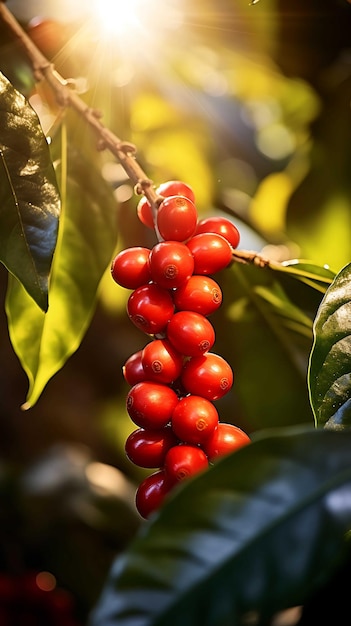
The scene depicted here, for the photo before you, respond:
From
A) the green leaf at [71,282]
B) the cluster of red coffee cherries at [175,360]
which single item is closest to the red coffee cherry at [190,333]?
the cluster of red coffee cherries at [175,360]

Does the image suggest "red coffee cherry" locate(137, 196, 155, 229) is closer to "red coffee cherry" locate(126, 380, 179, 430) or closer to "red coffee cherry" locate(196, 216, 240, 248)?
"red coffee cherry" locate(196, 216, 240, 248)

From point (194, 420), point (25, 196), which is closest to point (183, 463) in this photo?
point (194, 420)

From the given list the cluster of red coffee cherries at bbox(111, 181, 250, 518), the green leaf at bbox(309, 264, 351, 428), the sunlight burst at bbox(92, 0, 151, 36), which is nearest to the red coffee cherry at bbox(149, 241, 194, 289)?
the cluster of red coffee cherries at bbox(111, 181, 250, 518)

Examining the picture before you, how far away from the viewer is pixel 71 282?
32.1 inches

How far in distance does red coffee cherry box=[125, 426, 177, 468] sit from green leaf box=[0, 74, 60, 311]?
0.14 meters

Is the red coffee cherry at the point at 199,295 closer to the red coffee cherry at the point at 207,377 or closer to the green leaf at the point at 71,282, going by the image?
the red coffee cherry at the point at 207,377

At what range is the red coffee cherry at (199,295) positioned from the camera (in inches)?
22.8

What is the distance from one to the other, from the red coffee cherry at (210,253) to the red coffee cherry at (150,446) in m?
0.14

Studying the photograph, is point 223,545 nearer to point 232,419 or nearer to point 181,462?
point 181,462

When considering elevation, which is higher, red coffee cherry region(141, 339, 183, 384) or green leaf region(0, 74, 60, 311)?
green leaf region(0, 74, 60, 311)

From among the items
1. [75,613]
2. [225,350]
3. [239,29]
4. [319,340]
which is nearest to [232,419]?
[75,613]

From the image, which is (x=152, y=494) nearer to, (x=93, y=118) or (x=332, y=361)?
(x=332, y=361)

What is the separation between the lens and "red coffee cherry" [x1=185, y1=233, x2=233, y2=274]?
595mm

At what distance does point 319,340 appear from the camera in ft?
1.77
